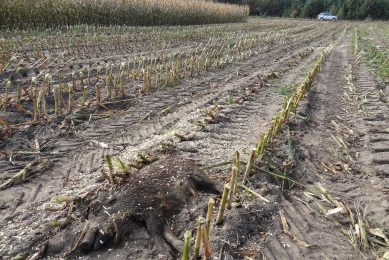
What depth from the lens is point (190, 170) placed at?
143 inches

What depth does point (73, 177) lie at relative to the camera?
155 inches

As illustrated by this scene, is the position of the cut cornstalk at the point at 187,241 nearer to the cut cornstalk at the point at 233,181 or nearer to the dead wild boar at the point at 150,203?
the dead wild boar at the point at 150,203

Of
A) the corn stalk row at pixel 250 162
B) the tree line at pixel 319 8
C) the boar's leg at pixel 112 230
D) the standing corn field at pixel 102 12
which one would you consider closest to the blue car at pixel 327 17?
the tree line at pixel 319 8

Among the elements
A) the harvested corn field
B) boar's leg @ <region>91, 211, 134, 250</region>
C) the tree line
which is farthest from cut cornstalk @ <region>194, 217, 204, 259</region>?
the tree line

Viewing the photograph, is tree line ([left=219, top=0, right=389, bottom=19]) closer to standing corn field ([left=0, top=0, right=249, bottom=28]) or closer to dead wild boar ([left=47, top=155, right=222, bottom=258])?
standing corn field ([left=0, top=0, right=249, bottom=28])

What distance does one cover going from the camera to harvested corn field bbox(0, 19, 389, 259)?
9.70ft

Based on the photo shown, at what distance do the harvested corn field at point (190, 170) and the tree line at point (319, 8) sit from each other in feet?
132

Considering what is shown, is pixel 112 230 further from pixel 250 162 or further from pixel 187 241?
pixel 250 162

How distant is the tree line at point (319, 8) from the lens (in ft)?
151

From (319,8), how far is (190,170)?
2009 inches

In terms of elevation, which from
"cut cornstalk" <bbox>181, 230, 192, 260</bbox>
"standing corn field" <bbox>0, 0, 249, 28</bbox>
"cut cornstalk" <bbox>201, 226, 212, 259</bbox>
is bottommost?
"cut cornstalk" <bbox>201, 226, 212, 259</bbox>

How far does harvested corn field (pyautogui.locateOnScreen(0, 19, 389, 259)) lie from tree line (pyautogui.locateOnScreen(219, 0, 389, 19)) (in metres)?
40.2

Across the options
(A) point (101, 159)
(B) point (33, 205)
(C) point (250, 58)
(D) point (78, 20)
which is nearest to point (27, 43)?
(D) point (78, 20)

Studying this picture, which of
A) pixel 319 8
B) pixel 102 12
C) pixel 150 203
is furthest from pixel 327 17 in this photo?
pixel 150 203
